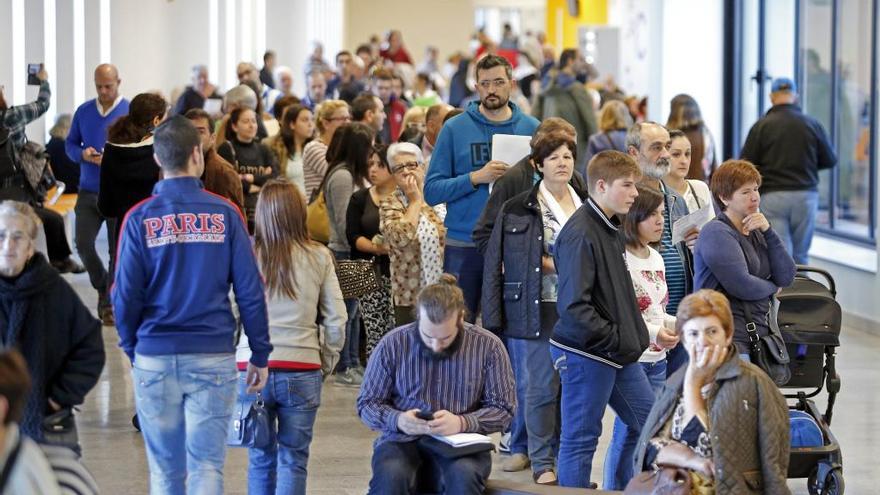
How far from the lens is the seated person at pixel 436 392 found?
514 cm

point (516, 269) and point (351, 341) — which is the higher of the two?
point (516, 269)

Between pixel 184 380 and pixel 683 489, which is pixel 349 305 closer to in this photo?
pixel 184 380

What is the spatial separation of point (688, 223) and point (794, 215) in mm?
4675

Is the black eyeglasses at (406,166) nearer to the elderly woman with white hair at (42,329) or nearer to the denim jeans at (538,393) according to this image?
the denim jeans at (538,393)

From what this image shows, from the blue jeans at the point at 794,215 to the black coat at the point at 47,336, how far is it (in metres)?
7.11

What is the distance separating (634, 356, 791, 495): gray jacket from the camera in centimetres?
448

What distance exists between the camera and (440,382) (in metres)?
5.22

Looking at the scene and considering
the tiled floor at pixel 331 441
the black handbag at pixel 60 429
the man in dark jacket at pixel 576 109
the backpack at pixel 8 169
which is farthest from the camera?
the man in dark jacket at pixel 576 109

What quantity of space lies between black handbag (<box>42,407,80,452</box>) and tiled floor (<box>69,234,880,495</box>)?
5.41ft

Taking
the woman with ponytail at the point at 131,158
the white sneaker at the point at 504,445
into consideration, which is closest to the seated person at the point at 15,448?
the white sneaker at the point at 504,445

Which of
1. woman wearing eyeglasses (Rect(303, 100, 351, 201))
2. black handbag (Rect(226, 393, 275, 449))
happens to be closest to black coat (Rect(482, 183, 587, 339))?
black handbag (Rect(226, 393, 275, 449))

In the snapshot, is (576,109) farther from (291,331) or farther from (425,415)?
(425,415)

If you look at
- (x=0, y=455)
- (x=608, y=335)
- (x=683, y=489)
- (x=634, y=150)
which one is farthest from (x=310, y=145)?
(x=0, y=455)

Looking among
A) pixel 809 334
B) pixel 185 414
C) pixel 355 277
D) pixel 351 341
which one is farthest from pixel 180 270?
pixel 351 341
